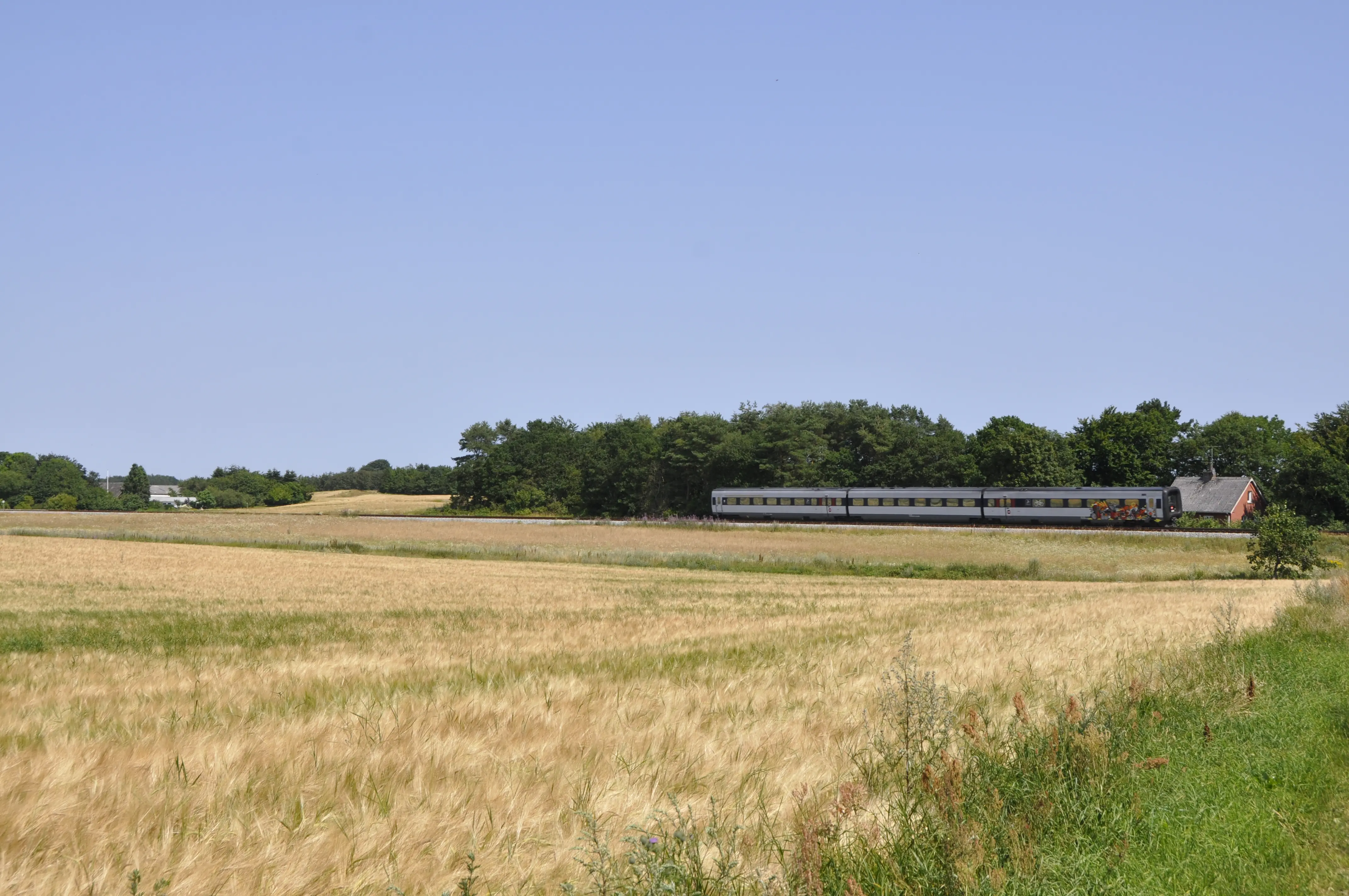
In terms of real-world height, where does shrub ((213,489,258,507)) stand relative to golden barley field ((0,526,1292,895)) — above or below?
above

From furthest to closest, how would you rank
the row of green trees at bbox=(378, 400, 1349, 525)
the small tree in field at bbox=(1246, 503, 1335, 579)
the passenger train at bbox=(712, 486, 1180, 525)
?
the row of green trees at bbox=(378, 400, 1349, 525), the passenger train at bbox=(712, 486, 1180, 525), the small tree in field at bbox=(1246, 503, 1335, 579)

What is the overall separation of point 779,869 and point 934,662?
6.57 m

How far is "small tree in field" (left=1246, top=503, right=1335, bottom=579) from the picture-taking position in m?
41.7

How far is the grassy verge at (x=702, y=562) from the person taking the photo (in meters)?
45.3

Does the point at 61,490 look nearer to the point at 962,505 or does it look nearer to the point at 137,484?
the point at 137,484

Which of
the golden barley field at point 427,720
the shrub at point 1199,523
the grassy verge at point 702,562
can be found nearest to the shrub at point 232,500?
the grassy verge at point 702,562

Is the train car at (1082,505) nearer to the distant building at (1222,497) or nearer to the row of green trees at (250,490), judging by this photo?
the distant building at (1222,497)

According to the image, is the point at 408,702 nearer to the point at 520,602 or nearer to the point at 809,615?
the point at 809,615

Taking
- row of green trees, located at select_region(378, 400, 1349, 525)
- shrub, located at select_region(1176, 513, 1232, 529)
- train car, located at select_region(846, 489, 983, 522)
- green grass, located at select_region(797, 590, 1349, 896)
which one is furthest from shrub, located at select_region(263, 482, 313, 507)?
green grass, located at select_region(797, 590, 1349, 896)

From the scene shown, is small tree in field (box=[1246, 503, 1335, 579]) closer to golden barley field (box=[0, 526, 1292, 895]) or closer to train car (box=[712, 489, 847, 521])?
golden barley field (box=[0, 526, 1292, 895])

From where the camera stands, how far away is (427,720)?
23.8 feet

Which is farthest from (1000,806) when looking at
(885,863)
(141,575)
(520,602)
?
(141,575)

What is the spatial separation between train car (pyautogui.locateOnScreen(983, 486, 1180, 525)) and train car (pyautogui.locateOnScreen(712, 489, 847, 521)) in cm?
1140

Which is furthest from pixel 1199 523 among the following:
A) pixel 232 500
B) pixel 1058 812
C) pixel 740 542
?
pixel 232 500
